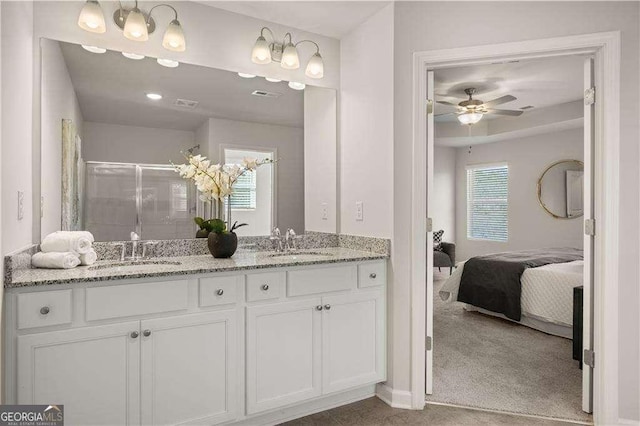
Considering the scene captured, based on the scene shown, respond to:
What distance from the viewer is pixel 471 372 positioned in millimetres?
2814

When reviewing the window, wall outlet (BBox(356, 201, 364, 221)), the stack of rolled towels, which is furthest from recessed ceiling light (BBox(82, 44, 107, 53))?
the window

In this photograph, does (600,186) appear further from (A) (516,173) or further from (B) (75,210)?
(A) (516,173)

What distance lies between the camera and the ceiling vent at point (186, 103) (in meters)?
2.46

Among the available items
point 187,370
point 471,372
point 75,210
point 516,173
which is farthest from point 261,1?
point 516,173

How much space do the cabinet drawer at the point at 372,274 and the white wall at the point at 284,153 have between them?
686mm

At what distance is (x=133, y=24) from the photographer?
7.01 ft

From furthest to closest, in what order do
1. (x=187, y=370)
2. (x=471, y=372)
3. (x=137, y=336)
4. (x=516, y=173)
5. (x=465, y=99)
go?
(x=516, y=173) < (x=465, y=99) < (x=471, y=372) < (x=187, y=370) < (x=137, y=336)

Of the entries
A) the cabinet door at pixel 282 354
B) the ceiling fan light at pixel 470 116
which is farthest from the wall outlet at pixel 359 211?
the ceiling fan light at pixel 470 116

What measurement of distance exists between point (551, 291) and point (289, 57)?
3.11m

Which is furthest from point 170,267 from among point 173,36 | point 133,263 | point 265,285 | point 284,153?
point 173,36

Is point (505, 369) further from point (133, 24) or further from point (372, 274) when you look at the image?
point (133, 24)

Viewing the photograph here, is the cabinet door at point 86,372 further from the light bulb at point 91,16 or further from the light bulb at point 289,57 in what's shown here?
the light bulb at point 289,57

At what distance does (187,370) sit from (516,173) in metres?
6.31

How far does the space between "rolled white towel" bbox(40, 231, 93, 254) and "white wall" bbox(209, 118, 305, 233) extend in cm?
105
